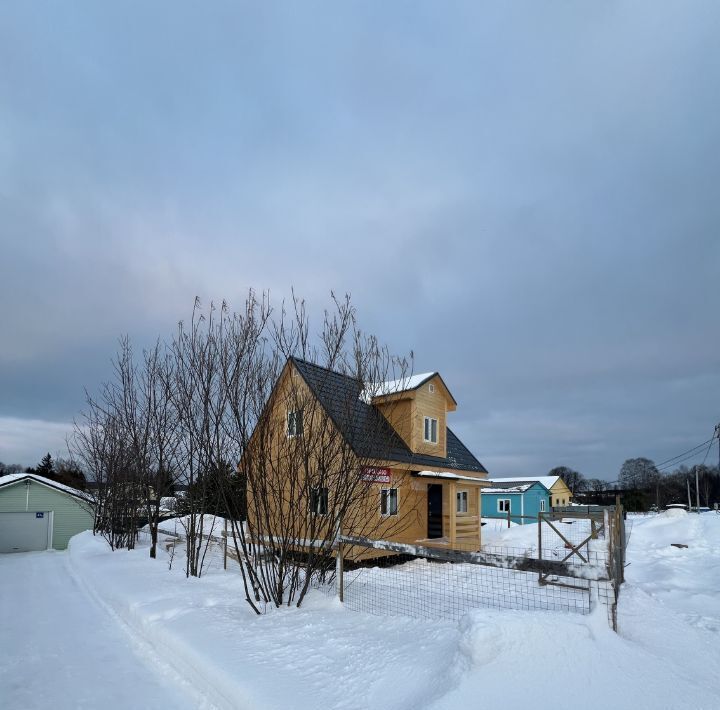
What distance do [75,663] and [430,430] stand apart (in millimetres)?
14110

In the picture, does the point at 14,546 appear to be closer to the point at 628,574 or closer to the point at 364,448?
the point at 364,448

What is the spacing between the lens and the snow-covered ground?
4160mm

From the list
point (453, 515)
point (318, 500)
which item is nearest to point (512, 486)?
point (453, 515)

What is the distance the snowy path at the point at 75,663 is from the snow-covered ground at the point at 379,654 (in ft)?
0.11

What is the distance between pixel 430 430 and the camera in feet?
62.3

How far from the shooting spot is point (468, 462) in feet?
71.0

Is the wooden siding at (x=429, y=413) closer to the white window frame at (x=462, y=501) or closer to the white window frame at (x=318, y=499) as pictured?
the white window frame at (x=462, y=501)

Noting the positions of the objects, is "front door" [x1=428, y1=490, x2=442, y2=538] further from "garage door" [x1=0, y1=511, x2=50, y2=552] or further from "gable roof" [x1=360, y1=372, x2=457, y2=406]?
"garage door" [x1=0, y1=511, x2=50, y2=552]

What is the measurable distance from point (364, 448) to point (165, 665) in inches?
151

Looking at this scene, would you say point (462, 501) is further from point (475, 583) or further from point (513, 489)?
point (513, 489)

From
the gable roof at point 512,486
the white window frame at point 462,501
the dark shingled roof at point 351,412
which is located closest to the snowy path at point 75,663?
the dark shingled roof at point 351,412

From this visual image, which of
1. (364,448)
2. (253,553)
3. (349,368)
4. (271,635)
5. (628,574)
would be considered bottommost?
(628,574)

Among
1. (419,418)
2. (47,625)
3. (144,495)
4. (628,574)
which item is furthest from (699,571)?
(144,495)

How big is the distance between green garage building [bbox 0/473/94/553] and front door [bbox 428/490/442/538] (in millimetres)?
15679
